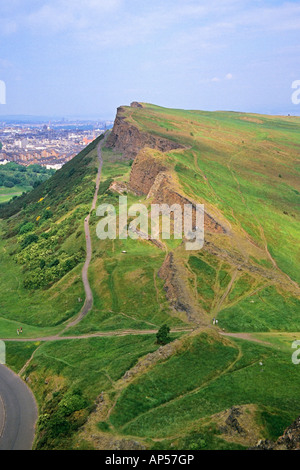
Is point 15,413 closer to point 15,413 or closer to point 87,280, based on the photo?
point 15,413

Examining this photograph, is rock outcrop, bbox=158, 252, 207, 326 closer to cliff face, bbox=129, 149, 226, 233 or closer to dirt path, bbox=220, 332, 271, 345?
dirt path, bbox=220, 332, 271, 345

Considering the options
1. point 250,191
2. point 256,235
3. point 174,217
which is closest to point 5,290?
point 174,217

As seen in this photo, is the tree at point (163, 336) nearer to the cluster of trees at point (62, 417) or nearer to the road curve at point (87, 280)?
the cluster of trees at point (62, 417)

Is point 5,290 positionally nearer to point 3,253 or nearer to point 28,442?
point 3,253

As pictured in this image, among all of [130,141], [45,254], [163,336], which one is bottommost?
[45,254]

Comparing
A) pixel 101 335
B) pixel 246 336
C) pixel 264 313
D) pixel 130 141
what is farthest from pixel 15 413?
pixel 130 141
